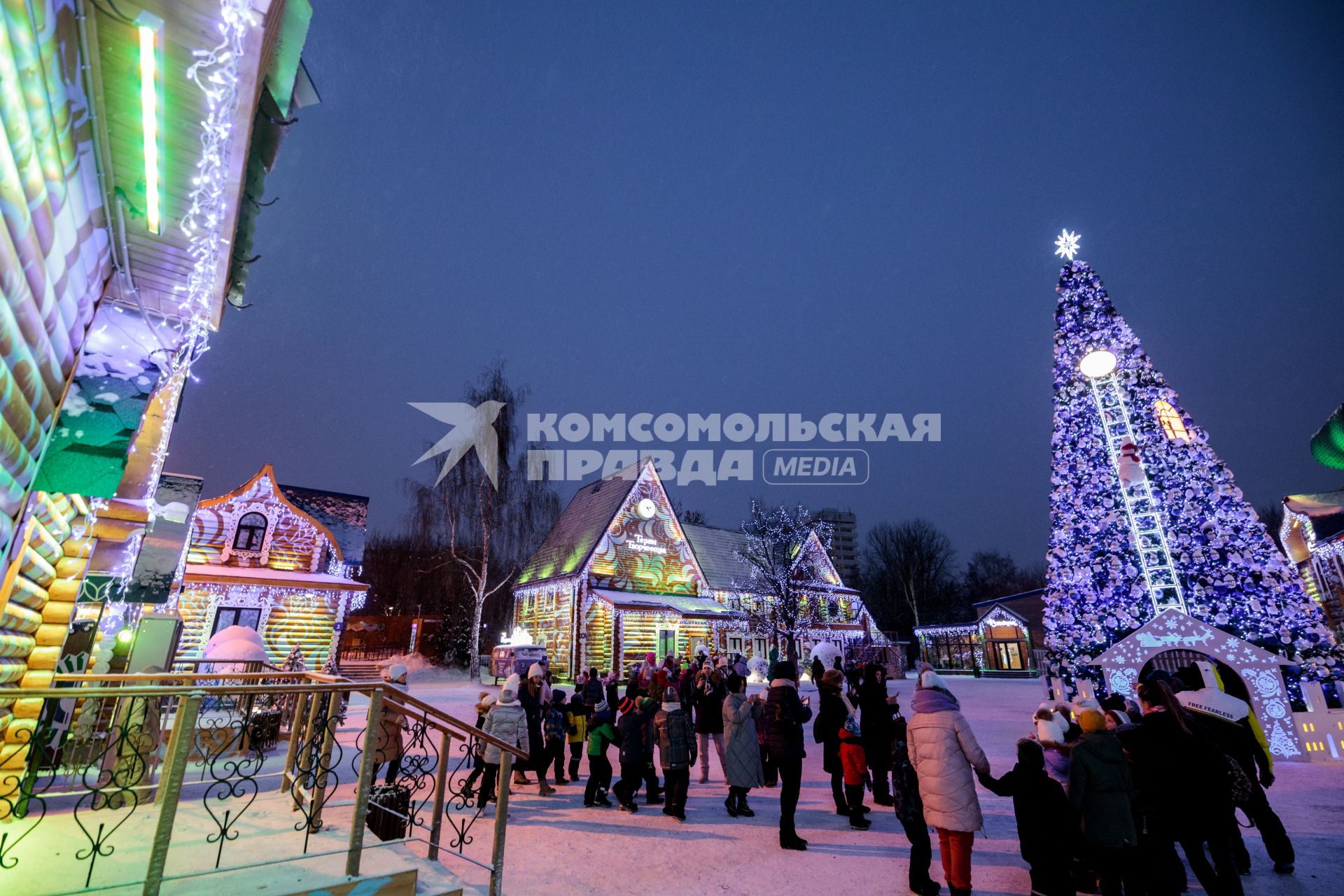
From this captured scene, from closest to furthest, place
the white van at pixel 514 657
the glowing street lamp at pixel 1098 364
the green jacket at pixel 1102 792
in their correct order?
the green jacket at pixel 1102 792, the glowing street lamp at pixel 1098 364, the white van at pixel 514 657

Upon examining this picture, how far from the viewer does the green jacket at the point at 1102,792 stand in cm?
423

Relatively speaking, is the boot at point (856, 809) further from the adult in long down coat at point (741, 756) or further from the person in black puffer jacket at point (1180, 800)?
the person in black puffer jacket at point (1180, 800)

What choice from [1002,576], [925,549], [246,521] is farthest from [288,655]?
[1002,576]

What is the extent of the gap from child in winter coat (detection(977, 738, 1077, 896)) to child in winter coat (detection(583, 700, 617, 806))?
4.57 metres

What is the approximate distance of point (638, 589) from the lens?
988 inches

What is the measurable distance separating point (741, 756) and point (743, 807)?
0.66 metres

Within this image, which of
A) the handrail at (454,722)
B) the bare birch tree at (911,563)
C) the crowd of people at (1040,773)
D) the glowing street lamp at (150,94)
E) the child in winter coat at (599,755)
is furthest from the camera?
the bare birch tree at (911,563)

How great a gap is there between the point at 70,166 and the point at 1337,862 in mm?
11393

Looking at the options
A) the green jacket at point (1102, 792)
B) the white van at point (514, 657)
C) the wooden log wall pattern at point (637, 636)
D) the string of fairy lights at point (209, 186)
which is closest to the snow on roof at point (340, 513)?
the white van at point (514, 657)

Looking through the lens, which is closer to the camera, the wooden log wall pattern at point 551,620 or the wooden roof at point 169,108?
the wooden roof at point 169,108

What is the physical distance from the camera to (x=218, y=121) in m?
4.17

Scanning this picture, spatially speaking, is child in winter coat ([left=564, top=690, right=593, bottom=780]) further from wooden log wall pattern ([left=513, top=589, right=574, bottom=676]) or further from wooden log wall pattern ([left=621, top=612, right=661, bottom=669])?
wooden log wall pattern ([left=621, top=612, right=661, bottom=669])


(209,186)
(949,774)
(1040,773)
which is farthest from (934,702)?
(209,186)

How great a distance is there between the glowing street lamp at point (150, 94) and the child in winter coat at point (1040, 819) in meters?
7.47
